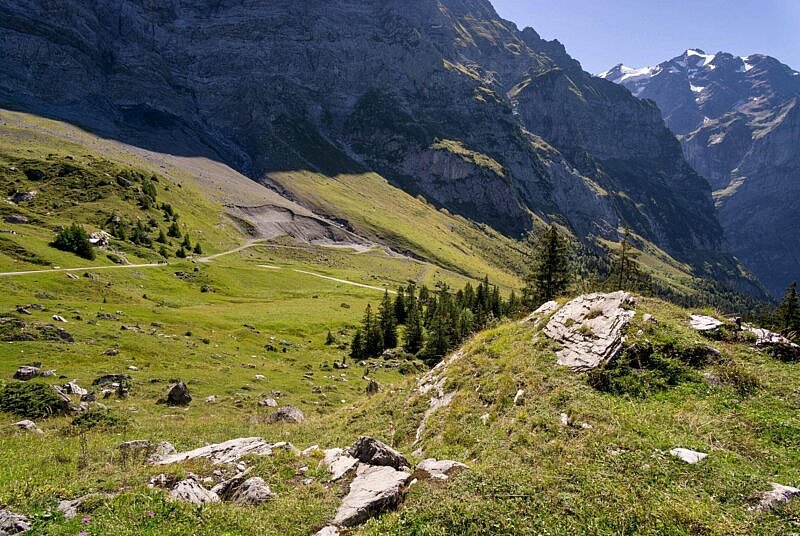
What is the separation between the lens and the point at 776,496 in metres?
10.3

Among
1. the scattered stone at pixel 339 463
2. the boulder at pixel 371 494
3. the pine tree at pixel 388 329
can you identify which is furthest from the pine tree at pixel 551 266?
the boulder at pixel 371 494

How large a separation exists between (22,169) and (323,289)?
91121mm

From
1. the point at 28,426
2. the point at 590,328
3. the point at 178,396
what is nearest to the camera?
the point at 590,328

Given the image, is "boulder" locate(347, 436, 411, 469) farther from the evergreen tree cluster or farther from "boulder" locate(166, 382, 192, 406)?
the evergreen tree cluster

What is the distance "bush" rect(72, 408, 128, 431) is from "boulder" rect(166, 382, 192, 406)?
236 inches

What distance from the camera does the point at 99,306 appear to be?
51.4 m

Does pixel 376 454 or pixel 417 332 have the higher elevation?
pixel 376 454

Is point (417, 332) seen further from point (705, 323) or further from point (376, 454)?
point (376, 454)

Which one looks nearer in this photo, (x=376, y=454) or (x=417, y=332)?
(x=376, y=454)

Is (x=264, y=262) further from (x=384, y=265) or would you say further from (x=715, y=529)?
(x=715, y=529)

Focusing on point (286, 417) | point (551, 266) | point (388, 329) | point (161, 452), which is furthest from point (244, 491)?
point (388, 329)

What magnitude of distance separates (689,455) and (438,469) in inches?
296

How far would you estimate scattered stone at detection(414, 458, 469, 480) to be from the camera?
44.0ft

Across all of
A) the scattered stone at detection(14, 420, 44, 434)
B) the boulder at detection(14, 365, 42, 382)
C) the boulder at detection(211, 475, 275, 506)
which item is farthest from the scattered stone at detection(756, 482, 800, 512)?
the boulder at detection(14, 365, 42, 382)
